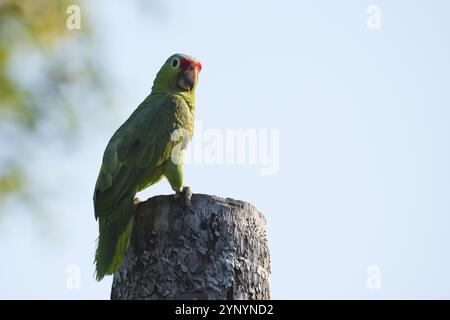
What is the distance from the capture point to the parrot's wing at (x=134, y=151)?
16.7 ft

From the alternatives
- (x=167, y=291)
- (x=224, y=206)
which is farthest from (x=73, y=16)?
(x=167, y=291)

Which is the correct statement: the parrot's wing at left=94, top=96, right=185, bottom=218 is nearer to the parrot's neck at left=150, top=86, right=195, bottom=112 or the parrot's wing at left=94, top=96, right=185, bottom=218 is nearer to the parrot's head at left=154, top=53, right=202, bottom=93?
the parrot's neck at left=150, top=86, right=195, bottom=112

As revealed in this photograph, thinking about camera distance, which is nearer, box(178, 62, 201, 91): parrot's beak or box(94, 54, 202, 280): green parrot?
box(94, 54, 202, 280): green parrot

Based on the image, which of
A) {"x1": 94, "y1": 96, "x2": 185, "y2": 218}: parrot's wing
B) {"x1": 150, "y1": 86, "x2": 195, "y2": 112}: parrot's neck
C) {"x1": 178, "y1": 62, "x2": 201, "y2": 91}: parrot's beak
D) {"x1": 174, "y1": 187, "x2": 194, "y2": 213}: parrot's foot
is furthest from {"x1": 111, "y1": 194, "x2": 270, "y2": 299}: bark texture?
{"x1": 178, "y1": 62, "x2": 201, "y2": 91}: parrot's beak

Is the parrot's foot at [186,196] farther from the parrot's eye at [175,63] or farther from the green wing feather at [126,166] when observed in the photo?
the parrot's eye at [175,63]

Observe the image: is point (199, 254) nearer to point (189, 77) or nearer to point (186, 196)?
point (186, 196)

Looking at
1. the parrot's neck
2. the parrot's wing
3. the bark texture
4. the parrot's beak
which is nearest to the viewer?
the bark texture

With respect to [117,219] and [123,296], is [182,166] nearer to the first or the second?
[117,219]

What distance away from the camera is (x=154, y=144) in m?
5.54

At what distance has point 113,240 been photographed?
4668mm

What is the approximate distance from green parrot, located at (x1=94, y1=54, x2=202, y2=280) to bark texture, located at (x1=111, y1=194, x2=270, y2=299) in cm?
19

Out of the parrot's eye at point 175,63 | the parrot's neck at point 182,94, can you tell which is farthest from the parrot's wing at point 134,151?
the parrot's eye at point 175,63

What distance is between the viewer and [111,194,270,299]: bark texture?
4.06m
